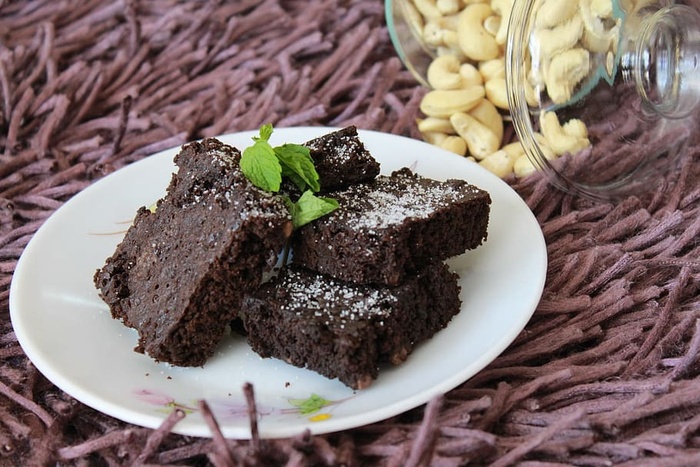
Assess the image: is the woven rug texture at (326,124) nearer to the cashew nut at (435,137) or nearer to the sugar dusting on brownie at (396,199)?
the cashew nut at (435,137)

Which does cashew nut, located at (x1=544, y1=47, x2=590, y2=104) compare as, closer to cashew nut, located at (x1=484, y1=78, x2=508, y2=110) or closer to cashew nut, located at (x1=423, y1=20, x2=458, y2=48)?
cashew nut, located at (x1=484, y1=78, x2=508, y2=110)

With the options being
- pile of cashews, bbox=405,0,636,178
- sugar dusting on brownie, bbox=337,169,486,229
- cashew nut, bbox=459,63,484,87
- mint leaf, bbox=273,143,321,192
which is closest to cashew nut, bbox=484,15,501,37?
pile of cashews, bbox=405,0,636,178

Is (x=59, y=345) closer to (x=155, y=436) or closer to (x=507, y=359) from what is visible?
(x=155, y=436)

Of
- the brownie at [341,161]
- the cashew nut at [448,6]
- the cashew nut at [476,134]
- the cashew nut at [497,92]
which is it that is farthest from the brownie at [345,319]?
the cashew nut at [448,6]

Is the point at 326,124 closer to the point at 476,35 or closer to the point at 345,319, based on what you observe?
the point at 476,35

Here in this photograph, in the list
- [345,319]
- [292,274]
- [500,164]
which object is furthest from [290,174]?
[500,164]

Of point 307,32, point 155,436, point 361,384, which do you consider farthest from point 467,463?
point 307,32

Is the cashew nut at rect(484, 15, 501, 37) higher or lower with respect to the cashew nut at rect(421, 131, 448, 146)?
higher
